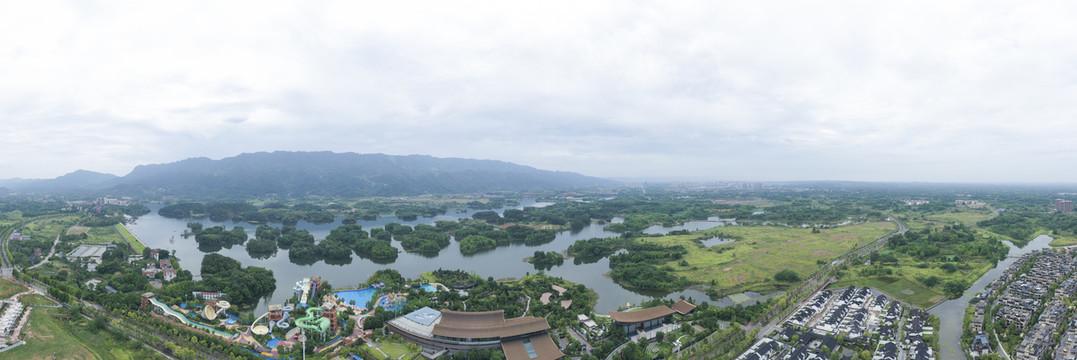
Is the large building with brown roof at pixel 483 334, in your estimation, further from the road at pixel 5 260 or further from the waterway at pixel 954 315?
the road at pixel 5 260

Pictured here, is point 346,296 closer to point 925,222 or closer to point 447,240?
point 447,240

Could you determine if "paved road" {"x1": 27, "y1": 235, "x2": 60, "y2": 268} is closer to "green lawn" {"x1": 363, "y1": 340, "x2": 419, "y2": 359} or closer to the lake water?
the lake water

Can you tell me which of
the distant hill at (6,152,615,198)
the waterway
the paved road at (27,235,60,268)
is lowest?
the waterway

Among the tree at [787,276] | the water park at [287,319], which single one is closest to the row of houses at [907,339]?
the tree at [787,276]

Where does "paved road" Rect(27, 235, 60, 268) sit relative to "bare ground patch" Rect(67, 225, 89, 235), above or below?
below

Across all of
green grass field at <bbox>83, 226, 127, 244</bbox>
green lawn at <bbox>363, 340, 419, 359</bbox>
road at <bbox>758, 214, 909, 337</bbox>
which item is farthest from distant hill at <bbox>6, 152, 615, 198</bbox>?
green lawn at <bbox>363, 340, 419, 359</bbox>

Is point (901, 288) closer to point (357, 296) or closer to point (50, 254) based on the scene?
point (357, 296)

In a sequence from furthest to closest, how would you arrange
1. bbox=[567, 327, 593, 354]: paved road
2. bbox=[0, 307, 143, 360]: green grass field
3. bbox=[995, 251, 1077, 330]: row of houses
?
bbox=[995, 251, 1077, 330]: row of houses < bbox=[567, 327, 593, 354]: paved road < bbox=[0, 307, 143, 360]: green grass field
